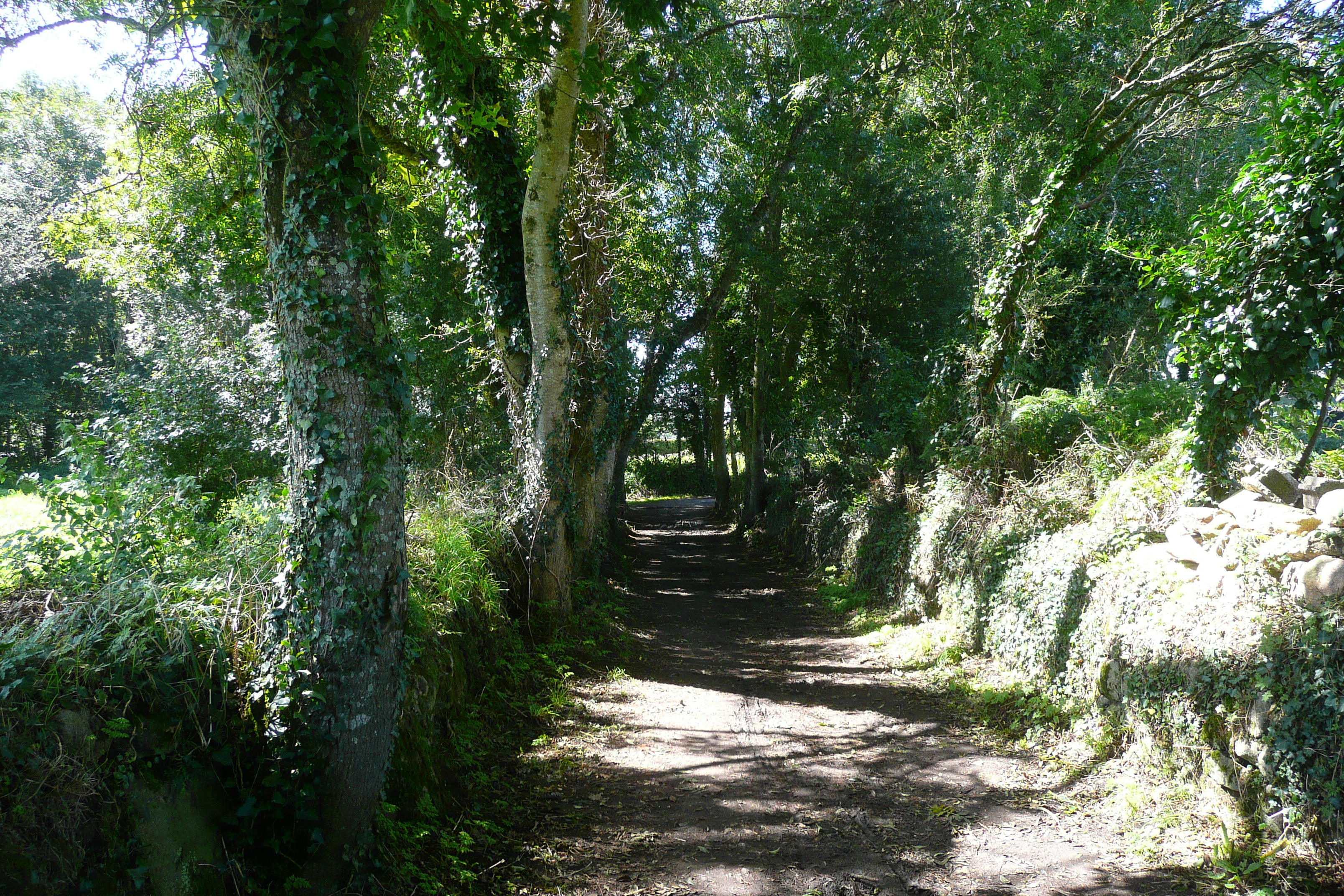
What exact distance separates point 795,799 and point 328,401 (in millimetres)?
4156

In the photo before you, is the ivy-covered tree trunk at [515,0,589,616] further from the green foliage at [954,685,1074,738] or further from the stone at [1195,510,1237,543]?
the stone at [1195,510,1237,543]

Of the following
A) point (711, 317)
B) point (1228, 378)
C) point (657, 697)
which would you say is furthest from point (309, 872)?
point (711, 317)

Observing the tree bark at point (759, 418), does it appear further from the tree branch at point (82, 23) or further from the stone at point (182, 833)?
the stone at point (182, 833)

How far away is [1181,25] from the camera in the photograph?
341 inches

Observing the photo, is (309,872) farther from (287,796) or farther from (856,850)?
(856,850)

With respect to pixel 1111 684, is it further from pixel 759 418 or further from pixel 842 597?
pixel 759 418

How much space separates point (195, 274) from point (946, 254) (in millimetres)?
14517

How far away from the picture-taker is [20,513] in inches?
236

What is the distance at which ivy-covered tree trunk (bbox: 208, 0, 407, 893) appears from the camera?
12.0 feet

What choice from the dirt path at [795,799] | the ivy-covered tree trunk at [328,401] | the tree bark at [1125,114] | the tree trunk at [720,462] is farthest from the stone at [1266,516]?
the tree trunk at [720,462]

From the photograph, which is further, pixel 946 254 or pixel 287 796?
pixel 946 254

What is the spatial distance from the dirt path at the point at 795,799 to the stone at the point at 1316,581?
187cm

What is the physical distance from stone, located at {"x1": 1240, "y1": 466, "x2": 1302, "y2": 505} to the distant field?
26.1ft

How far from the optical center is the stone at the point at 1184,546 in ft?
17.5
